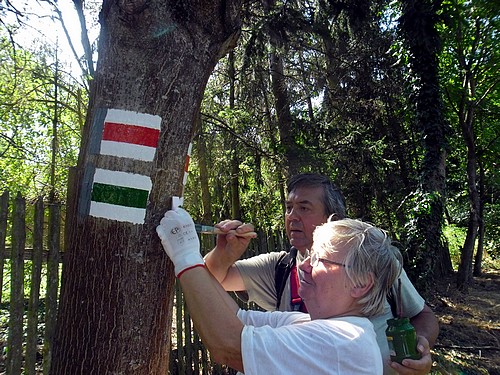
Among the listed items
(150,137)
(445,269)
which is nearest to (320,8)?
(150,137)

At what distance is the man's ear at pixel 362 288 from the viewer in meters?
1.54

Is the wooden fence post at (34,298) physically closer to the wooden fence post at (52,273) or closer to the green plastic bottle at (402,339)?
the wooden fence post at (52,273)

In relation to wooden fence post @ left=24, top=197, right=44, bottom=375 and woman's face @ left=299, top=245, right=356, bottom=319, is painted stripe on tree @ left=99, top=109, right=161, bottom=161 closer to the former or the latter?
woman's face @ left=299, top=245, right=356, bottom=319

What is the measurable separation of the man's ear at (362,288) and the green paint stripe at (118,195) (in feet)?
3.05

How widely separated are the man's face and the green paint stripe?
1200 millimetres

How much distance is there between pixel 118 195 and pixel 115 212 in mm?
72

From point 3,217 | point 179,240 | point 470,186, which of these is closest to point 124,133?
point 179,240

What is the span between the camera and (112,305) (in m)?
1.61

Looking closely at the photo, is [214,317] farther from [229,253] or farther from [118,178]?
[229,253]

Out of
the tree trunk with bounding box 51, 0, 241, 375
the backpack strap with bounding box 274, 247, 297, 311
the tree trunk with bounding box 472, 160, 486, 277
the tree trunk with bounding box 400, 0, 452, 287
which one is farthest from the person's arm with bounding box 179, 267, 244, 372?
the tree trunk with bounding box 472, 160, 486, 277

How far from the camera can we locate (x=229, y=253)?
2.25 metres

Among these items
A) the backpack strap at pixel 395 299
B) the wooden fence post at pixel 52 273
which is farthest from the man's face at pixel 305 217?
the wooden fence post at pixel 52 273

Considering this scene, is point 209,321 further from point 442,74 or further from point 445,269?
point 445,269

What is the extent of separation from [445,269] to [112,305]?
1550cm
